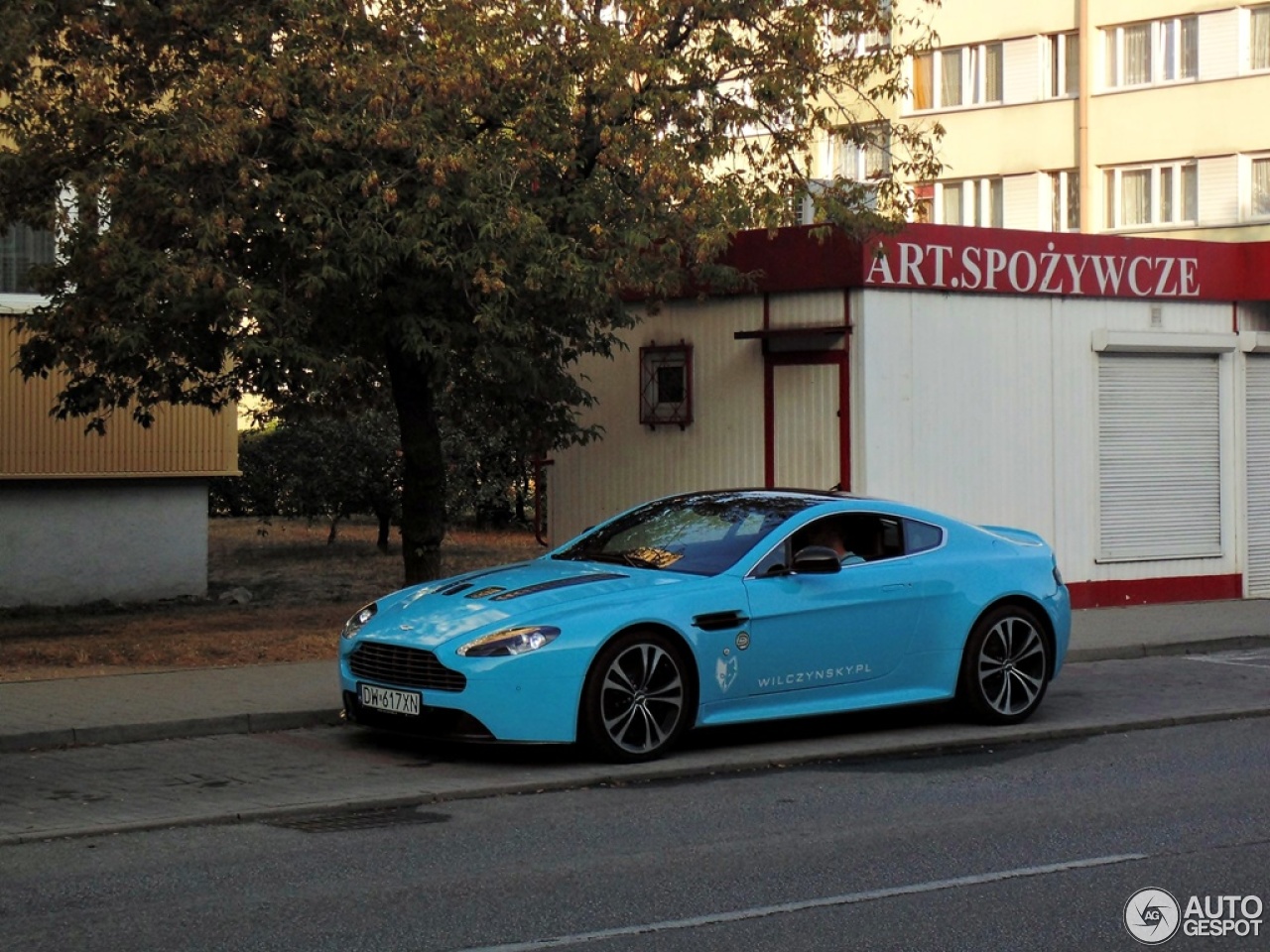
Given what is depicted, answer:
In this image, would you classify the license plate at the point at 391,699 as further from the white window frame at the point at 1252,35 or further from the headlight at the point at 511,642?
the white window frame at the point at 1252,35

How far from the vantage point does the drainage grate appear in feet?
26.9

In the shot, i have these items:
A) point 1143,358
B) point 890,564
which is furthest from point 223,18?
point 1143,358

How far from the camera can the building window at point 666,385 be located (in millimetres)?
18609

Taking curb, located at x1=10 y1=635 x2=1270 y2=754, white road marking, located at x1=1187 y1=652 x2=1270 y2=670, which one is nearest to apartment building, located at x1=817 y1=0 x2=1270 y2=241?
white road marking, located at x1=1187 y1=652 x2=1270 y2=670

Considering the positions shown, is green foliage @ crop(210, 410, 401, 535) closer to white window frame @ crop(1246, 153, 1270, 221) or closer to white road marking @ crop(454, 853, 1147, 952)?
white road marking @ crop(454, 853, 1147, 952)

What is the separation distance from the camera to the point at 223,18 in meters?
14.2

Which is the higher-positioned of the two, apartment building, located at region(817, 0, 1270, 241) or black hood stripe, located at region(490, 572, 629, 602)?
apartment building, located at region(817, 0, 1270, 241)

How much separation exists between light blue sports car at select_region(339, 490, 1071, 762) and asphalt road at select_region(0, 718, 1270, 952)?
0.60 meters

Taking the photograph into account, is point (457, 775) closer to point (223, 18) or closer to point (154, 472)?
point (223, 18)

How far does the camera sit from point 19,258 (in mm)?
19188

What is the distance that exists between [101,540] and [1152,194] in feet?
91.0

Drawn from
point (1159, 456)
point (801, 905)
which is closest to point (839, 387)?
point (1159, 456)

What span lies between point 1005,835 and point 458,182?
7676 mm

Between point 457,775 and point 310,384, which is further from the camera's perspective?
point 310,384
